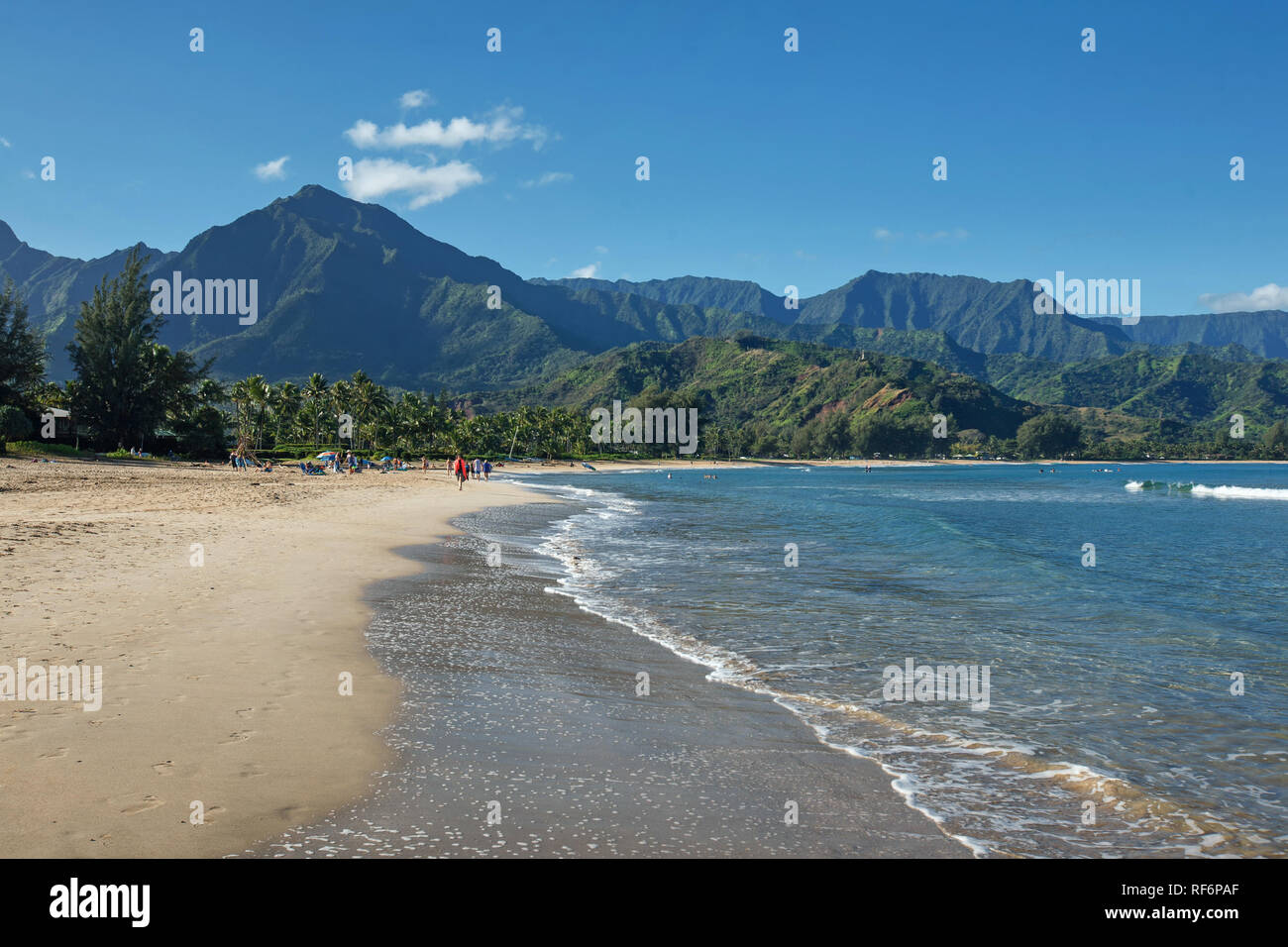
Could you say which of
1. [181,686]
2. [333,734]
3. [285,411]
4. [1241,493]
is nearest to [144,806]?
[333,734]

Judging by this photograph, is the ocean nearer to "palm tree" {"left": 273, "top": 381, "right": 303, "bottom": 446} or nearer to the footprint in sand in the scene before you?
the footprint in sand

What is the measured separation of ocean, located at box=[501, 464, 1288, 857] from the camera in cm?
709

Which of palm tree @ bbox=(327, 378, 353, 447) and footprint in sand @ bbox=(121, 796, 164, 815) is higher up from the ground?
palm tree @ bbox=(327, 378, 353, 447)

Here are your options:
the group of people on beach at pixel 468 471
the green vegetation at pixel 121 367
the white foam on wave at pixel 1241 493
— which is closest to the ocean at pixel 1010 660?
the group of people on beach at pixel 468 471

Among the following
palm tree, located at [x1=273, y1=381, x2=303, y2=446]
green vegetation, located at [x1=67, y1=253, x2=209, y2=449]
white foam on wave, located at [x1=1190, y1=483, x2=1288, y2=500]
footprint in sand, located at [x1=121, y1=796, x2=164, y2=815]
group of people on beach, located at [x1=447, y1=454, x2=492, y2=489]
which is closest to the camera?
footprint in sand, located at [x1=121, y1=796, x2=164, y2=815]

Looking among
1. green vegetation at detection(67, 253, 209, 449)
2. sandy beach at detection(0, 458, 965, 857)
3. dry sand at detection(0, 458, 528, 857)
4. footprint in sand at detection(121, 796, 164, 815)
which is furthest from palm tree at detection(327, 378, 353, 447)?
footprint in sand at detection(121, 796, 164, 815)

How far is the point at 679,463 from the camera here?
192625mm

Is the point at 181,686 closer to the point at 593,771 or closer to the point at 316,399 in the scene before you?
the point at 593,771

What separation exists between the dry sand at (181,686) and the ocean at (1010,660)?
16.6ft

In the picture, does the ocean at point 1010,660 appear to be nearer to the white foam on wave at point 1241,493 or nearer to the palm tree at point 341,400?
the white foam on wave at point 1241,493

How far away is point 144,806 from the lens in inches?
222

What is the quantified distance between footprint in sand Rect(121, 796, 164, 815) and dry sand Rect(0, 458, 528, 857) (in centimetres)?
2

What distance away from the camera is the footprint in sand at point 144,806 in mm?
5535
